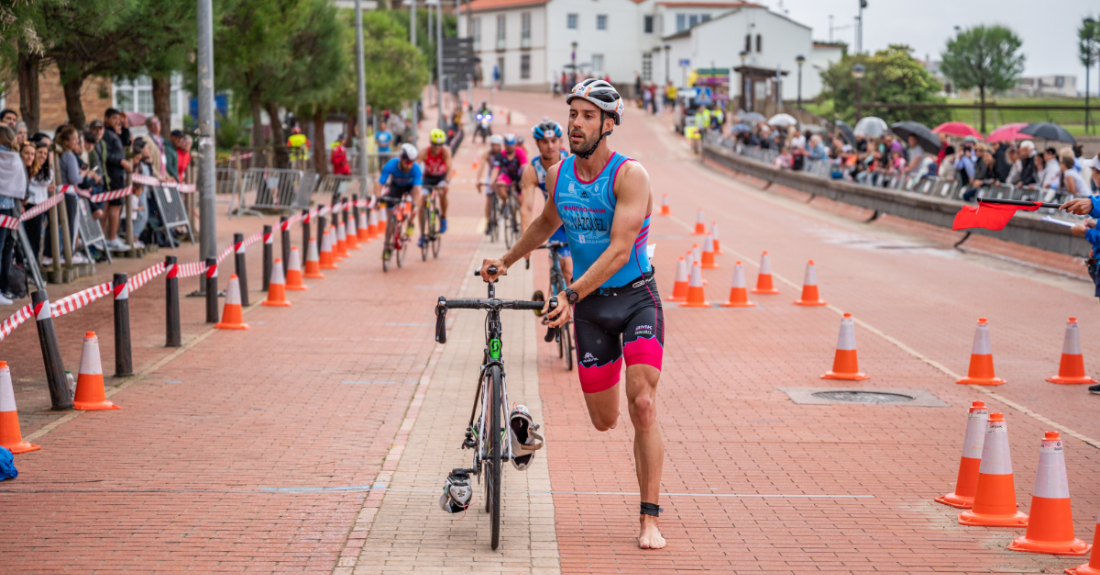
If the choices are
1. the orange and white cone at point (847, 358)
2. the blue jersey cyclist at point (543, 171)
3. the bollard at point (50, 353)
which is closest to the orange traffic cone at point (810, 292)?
the blue jersey cyclist at point (543, 171)

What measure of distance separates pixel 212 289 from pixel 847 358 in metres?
6.49

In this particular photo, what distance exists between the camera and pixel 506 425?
582cm

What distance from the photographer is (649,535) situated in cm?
576

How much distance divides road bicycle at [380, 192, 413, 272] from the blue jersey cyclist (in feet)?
20.6

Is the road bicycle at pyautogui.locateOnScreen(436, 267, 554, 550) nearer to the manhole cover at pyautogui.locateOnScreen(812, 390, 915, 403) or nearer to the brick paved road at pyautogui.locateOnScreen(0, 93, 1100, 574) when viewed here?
the brick paved road at pyautogui.locateOnScreen(0, 93, 1100, 574)

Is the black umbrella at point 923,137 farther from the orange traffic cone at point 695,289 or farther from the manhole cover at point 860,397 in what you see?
the manhole cover at point 860,397

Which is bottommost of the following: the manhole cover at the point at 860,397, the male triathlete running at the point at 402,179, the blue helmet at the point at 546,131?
the manhole cover at the point at 860,397

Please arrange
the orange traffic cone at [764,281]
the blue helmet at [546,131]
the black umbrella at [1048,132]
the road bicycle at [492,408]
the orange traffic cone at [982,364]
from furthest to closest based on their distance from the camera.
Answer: the black umbrella at [1048,132] < the orange traffic cone at [764,281] < the blue helmet at [546,131] < the orange traffic cone at [982,364] < the road bicycle at [492,408]

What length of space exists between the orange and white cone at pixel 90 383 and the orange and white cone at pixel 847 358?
583 cm

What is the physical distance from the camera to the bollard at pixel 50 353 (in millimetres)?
8531


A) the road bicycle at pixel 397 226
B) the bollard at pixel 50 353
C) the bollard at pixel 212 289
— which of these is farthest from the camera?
the road bicycle at pixel 397 226

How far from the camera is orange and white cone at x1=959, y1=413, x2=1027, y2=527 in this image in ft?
20.2

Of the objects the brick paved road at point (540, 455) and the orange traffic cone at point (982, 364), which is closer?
the brick paved road at point (540, 455)

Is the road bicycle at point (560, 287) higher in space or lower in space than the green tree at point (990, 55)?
lower
